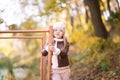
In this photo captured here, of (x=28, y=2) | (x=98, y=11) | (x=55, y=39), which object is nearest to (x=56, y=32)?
(x=55, y=39)

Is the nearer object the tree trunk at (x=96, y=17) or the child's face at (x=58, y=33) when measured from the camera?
the child's face at (x=58, y=33)

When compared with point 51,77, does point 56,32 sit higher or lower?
higher

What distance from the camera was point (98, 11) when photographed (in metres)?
11.2

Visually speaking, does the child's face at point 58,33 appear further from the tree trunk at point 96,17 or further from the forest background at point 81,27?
the tree trunk at point 96,17

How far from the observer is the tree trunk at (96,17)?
11.0 m

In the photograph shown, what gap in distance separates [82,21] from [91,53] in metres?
6.83

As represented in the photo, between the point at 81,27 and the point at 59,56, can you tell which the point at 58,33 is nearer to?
the point at 59,56

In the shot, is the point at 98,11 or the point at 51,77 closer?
the point at 51,77

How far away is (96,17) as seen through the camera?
11297 mm

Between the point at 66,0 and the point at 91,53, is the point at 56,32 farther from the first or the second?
the point at 91,53

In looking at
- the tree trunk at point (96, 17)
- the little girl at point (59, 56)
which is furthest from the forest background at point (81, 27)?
the little girl at point (59, 56)

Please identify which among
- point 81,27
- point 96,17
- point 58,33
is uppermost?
point 58,33

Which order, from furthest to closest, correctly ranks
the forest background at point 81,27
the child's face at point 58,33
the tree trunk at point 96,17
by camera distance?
the tree trunk at point 96,17 < the forest background at point 81,27 < the child's face at point 58,33

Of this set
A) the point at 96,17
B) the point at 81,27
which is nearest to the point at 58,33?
the point at 96,17
